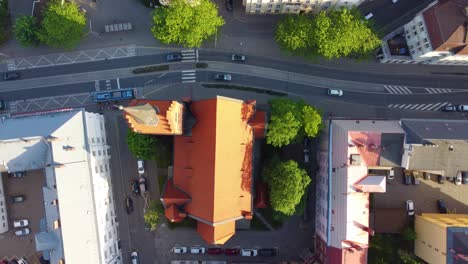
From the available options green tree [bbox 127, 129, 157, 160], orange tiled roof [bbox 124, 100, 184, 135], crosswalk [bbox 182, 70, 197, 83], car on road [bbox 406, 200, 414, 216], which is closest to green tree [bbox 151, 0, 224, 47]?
crosswalk [bbox 182, 70, 197, 83]

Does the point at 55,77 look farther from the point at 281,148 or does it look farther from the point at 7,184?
the point at 281,148

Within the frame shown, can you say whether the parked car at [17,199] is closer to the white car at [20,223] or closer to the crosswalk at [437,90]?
the white car at [20,223]

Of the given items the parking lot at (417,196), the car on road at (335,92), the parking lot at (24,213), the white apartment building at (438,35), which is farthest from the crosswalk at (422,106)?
the parking lot at (24,213)

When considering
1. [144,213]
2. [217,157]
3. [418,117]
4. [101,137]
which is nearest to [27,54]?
[101,137]

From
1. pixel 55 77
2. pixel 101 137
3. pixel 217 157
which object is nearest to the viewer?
pixel 217 157

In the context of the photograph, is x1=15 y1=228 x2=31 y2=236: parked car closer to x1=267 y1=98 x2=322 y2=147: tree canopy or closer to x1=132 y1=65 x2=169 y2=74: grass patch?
x1=132 y1=65 x2=169 y2=74: grass patch

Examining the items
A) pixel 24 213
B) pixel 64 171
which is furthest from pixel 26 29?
pixel 24 213

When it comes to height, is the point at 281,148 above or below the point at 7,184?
above

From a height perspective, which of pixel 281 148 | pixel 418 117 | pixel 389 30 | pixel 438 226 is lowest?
pixel 438 226
